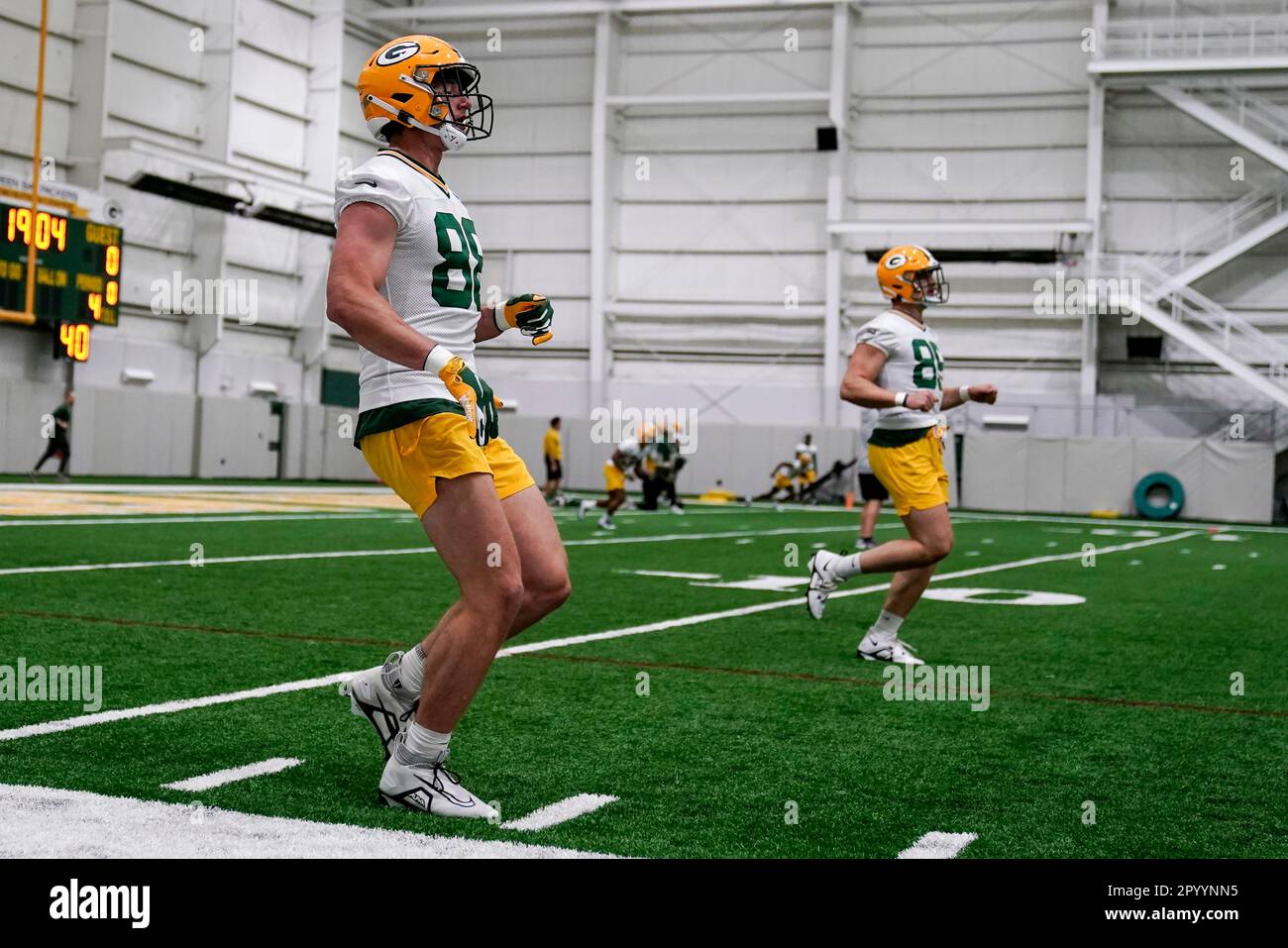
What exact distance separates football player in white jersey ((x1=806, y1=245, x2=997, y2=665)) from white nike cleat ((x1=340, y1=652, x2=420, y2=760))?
331cm

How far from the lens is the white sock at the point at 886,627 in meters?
7.01

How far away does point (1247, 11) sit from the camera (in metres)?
32.0

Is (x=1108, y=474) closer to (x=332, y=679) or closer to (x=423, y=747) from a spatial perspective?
(x=332, y=679)

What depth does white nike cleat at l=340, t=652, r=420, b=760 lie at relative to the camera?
161 inches

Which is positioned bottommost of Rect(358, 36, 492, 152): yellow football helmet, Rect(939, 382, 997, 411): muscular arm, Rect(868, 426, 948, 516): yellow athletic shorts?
Rect(868, 426, 948, 516): yellow athletic shorts

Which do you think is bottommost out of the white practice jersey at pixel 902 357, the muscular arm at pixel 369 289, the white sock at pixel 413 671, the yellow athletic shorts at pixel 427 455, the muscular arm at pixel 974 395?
the white sock at pixel 413 671

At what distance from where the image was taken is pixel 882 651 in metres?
6.98

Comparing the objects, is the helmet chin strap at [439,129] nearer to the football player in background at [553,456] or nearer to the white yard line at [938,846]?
the white yard line at [938,846]

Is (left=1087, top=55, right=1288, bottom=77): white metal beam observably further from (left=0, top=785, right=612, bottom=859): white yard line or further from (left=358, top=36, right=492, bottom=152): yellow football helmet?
(left=0, top=785, right=612, bottom=859): white yard line

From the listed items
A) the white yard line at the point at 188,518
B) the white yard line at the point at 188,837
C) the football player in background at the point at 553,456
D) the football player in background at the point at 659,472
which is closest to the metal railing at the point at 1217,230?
the football player in background at the point at 659,472

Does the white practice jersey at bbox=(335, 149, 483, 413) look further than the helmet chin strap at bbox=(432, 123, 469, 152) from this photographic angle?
No

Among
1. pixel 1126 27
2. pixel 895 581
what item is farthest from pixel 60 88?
pixel 895 581

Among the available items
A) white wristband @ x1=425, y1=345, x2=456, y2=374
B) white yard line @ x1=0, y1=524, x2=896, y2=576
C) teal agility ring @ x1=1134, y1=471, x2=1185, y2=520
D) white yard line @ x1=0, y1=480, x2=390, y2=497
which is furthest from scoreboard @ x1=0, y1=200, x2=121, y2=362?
white wristband @ x1=425, y1=345, x2=456, y2=374

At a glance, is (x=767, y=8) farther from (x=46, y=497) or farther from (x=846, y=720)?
(x=846, y=720)
